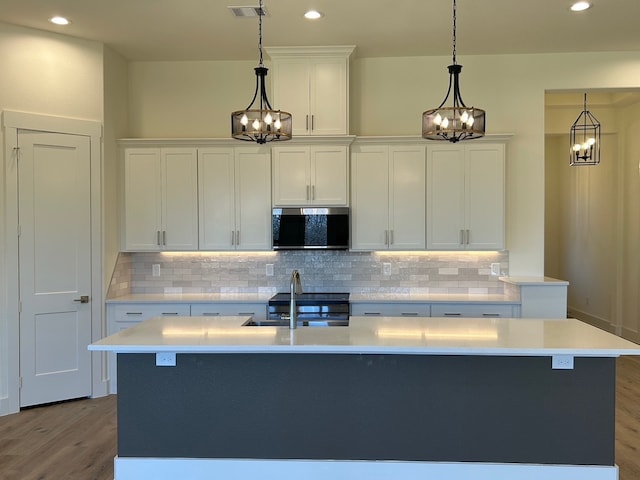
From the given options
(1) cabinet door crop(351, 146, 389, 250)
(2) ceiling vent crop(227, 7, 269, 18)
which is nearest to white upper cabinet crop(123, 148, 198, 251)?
(1) cabinet door crop(351, 146, 389, 250)

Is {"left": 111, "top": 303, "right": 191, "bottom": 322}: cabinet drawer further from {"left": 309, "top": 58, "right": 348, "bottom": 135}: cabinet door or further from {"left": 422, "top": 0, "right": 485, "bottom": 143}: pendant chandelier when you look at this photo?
{"left": 422, "top": 0, "right": 485, "bottom": 143}: pendant chandelier

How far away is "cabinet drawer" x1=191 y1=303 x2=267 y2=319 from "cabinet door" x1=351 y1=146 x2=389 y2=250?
1.05 metres

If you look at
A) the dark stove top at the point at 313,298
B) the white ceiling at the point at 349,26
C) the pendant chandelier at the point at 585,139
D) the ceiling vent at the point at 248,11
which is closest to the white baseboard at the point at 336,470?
the dark stove top at the point at 313,298

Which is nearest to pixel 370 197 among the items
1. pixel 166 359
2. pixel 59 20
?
pixel 166 359

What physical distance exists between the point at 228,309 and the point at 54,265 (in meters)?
1.54

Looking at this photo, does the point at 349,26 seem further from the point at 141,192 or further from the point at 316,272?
the point at 141,192

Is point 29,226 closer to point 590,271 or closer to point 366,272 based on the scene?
point 366,272

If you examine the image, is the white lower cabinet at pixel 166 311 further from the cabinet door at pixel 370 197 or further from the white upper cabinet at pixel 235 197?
the cabinet door at pixel 370 197

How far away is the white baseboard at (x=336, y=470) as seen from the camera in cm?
298

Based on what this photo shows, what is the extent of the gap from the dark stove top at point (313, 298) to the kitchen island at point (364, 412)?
5.33 ft

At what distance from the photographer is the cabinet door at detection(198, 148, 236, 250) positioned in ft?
16.8

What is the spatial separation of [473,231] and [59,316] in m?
3.82

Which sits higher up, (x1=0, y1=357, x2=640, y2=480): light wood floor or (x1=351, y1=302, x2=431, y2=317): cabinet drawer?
(x1=351, y1=302, x2=431, y2=317): cabinet drawer

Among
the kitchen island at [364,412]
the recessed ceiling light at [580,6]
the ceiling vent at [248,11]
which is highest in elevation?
the recessed ceiling light at [580,6]
